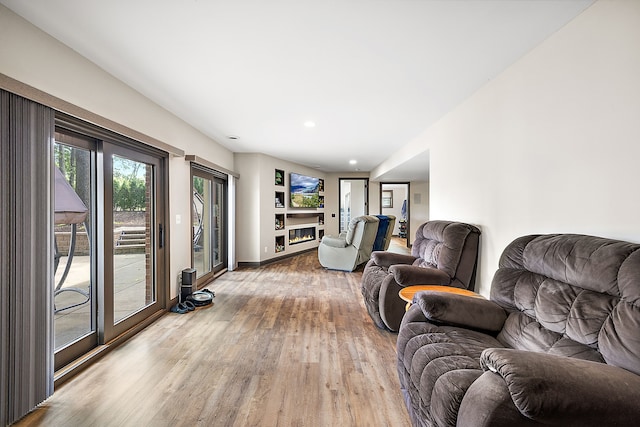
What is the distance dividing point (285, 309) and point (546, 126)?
313 cm

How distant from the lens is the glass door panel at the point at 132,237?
8.98 ft

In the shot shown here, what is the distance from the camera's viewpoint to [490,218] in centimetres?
256

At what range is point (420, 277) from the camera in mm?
2613

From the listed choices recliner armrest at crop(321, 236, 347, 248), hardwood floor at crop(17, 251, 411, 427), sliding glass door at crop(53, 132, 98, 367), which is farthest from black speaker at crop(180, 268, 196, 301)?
recliner armrest at crop(321, 236, 347, 248)

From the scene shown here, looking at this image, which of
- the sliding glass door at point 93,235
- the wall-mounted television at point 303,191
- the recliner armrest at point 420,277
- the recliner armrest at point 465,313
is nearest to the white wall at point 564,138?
the recliner armrest at point 420,277

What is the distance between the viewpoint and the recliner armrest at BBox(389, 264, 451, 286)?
102 inches

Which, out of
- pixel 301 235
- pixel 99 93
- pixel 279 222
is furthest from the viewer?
pixel 301 235

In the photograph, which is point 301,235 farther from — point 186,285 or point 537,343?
point 537,343

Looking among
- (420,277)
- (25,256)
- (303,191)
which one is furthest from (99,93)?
(303,191)

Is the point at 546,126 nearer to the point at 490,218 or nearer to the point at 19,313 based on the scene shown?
the point at 490,218

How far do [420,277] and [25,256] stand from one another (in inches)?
112

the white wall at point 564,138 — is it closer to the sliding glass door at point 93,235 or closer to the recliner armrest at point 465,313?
the recliner armrest at point 465,313

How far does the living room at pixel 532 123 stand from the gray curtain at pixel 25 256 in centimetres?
21

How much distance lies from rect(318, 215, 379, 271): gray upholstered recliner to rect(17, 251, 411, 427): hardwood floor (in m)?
2.05
